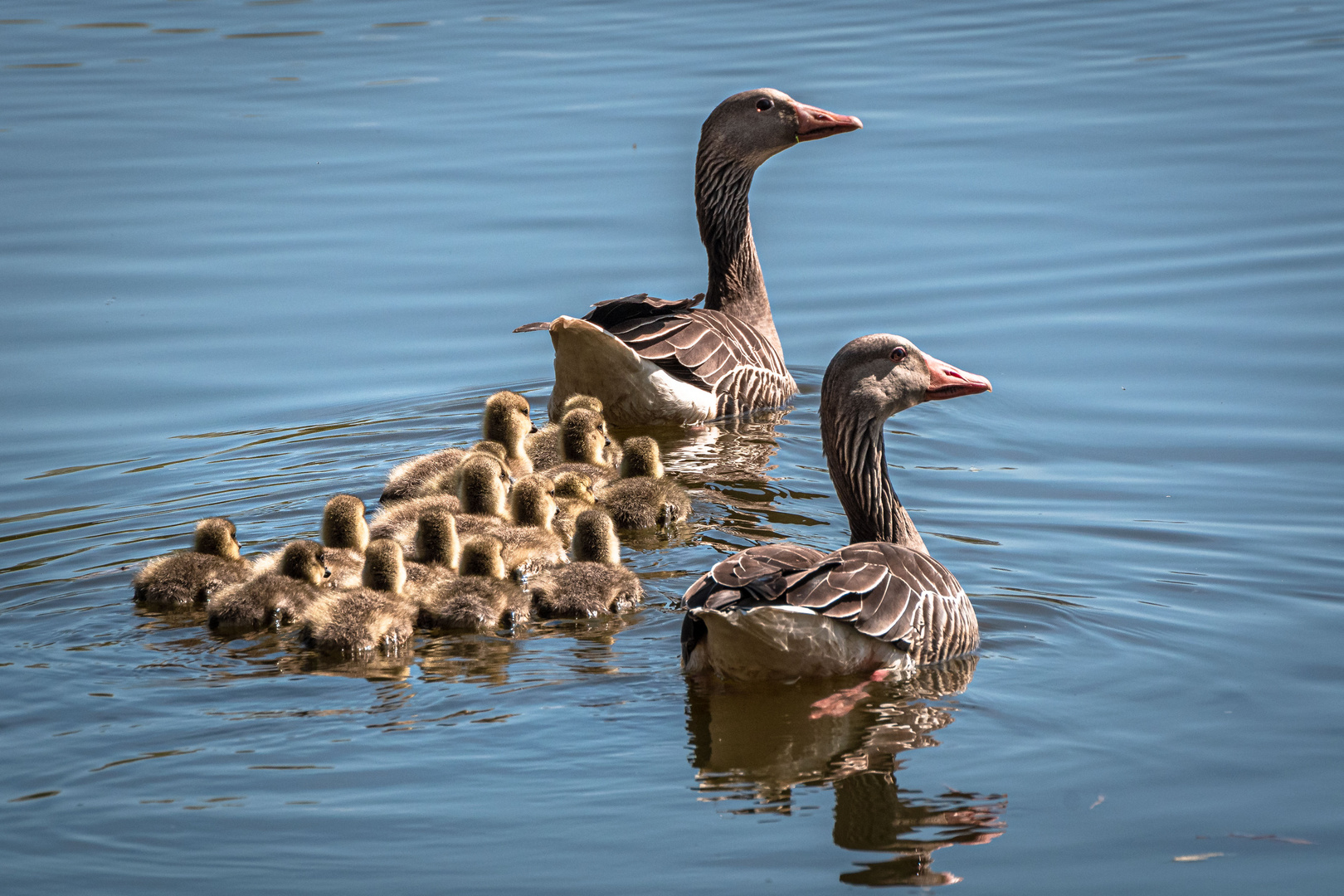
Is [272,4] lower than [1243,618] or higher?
higher

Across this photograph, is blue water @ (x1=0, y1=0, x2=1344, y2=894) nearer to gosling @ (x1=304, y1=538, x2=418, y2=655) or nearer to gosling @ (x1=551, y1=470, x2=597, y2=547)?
gosling @ (x1=304, y1=538, x2=418, y2=655)

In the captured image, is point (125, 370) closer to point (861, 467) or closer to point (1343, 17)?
point (861, 467)

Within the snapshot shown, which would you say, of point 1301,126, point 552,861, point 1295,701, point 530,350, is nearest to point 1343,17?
point 1301,126

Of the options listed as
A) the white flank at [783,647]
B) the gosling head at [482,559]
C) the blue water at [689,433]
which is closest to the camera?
the blue water at [689,433]

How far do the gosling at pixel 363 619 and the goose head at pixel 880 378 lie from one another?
235 cm

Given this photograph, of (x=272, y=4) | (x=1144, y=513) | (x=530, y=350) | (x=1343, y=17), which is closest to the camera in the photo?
(x=1144, y=513)

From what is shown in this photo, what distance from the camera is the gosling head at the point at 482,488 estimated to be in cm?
888

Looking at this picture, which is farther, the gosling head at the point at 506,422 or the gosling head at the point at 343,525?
the gosling head at the point at 506,422

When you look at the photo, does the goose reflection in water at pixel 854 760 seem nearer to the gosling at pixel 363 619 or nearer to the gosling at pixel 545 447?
the gosling at pixel 363 619

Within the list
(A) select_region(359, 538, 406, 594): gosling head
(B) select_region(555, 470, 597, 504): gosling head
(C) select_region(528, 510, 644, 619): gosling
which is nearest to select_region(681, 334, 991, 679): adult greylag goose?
(C) select_region(528, 510, 644, 619): gosling

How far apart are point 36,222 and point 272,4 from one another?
12.6 meters

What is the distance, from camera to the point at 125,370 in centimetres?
1221

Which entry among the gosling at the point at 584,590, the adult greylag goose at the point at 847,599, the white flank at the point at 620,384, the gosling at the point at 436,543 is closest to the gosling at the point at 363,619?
the gosling at the point at 436,543

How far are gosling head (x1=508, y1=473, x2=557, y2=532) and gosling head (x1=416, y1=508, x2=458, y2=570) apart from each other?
0.71 meters
